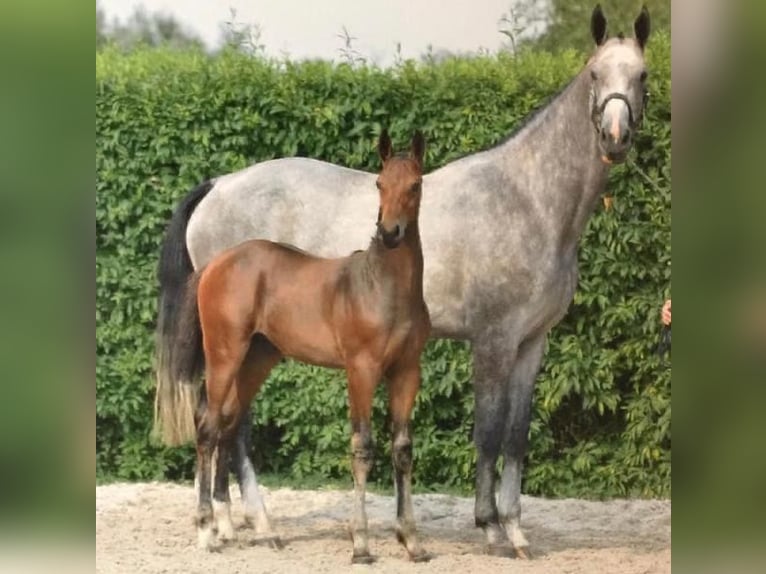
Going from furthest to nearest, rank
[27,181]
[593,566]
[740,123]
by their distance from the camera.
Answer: [593,566], [27,181], [740,123]

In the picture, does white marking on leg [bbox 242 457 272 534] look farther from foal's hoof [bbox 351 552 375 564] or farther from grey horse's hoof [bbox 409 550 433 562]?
grey horse's hoof [bbox 409 550 433 562]

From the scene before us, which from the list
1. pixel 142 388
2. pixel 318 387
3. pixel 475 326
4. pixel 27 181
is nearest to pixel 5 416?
pixel 27 181

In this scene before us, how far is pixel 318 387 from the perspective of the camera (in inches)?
128

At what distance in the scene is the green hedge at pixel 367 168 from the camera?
3.23 metres

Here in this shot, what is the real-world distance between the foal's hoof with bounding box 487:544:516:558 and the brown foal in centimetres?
21

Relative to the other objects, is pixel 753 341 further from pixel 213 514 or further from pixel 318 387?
pixel 213 514

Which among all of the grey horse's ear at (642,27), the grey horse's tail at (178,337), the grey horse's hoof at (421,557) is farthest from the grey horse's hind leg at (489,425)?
the grey horse's ear at (642,27)

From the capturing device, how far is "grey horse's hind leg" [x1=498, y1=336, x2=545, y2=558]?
321cm

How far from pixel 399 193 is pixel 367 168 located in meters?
0.43

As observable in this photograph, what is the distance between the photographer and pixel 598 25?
10.0 feet

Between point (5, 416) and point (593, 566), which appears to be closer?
point (5, 416)

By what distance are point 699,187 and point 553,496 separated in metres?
1.42

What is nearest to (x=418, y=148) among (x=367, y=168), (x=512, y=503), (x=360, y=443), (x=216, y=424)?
(x=367, y=168)

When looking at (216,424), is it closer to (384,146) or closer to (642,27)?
(384,146)
